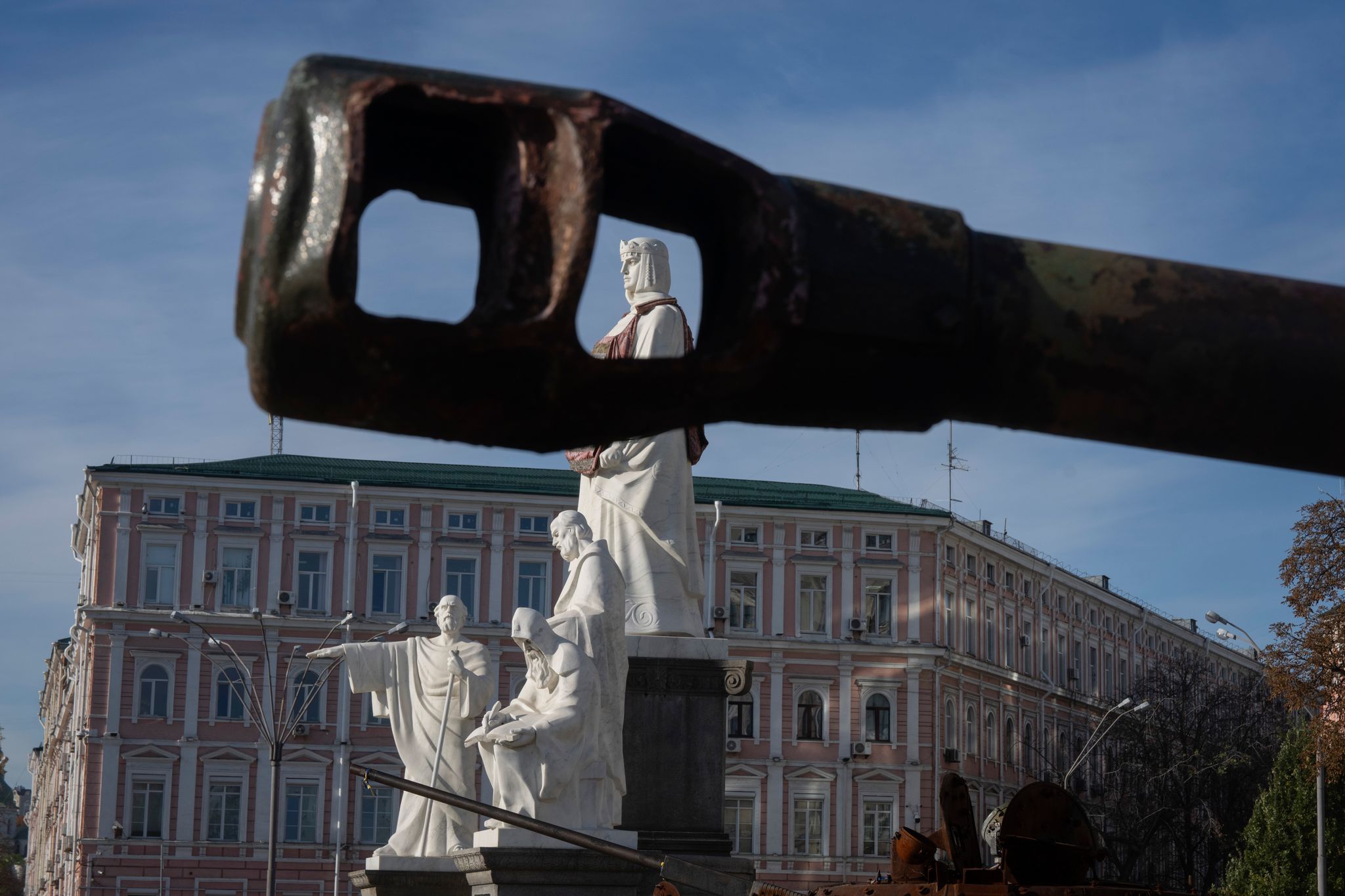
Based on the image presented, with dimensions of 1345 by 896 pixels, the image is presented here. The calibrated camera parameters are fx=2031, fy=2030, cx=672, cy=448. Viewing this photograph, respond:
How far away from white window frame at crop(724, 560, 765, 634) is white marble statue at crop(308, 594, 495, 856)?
53.6 meters

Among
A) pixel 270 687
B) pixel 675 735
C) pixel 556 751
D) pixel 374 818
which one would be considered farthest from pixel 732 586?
pixel 556 751

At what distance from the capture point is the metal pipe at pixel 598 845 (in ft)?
31.1

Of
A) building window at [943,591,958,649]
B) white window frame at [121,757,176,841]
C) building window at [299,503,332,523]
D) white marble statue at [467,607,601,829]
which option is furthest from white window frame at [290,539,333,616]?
white marble statue at [467,607,601,829]

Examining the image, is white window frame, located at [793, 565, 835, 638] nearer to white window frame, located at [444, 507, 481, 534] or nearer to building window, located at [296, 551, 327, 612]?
white window frame, located at [444, 507, 481, 534]

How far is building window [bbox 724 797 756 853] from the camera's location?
6419cm

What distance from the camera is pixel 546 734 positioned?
36.5ft

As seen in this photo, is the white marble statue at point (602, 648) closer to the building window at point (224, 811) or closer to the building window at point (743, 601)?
the building window at point (224, 811)

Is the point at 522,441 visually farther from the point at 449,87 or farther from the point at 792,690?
the point at 792,690

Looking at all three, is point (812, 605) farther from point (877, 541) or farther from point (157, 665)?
point (157, 665)

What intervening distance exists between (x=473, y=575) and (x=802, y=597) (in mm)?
11111

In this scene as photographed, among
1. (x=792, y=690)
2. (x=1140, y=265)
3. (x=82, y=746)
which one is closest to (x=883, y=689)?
(x=792, y=690)

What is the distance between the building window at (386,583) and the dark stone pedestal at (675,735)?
174 ft

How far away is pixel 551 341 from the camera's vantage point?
1.37 m

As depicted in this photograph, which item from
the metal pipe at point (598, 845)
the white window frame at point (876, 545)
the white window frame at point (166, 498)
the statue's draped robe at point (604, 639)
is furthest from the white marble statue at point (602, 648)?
the white window frame at point (876, 545)
